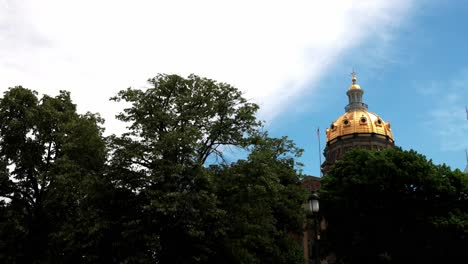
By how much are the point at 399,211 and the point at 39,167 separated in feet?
84.2

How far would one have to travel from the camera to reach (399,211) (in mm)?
36188

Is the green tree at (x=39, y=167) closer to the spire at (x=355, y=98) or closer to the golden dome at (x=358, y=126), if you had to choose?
the golden dome at (x=358, y=126)

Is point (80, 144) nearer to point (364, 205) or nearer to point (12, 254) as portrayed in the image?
point (12, 254)

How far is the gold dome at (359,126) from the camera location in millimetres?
84062

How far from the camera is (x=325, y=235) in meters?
39.7

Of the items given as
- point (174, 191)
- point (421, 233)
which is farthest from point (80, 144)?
point (421, 233)

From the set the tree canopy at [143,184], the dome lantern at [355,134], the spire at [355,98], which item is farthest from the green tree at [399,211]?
the spire at [355,98]

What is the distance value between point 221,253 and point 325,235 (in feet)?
60.5

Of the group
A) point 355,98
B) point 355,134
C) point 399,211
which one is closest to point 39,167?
point 399,211

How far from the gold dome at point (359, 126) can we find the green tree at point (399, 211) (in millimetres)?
46127

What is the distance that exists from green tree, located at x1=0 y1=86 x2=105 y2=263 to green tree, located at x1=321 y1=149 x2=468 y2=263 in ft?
67.8

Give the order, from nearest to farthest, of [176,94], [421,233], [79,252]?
[79,252]
[176,94]
[421,233]

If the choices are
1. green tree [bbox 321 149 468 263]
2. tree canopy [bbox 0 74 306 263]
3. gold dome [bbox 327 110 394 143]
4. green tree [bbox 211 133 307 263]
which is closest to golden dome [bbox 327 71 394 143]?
gold dome [bbox 327 110 394 143]

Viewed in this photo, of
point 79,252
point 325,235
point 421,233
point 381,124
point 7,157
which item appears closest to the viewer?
point 79,252
